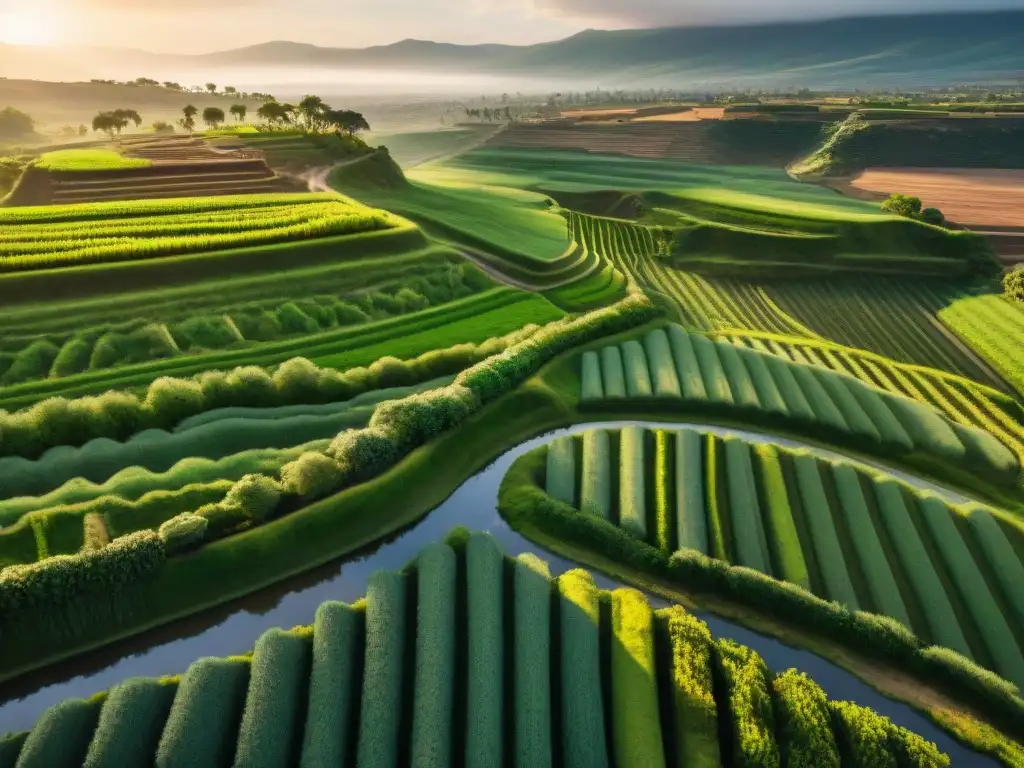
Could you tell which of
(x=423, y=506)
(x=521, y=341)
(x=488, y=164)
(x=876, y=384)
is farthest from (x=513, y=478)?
(x=488, y=164)

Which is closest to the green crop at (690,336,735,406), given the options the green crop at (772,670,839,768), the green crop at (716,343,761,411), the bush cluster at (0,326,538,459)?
the green crop at (716,343,761,411)

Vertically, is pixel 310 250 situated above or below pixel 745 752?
above

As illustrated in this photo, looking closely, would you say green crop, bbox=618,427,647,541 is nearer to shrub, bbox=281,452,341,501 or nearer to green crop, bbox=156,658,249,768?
shrub, bbox=281,452,341,501

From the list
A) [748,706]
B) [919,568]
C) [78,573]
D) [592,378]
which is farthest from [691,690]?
[592,378]

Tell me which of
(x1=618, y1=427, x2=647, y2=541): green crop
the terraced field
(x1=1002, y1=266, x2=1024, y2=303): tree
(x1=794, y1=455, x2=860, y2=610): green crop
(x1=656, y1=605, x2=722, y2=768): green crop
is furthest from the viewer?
the terraced field

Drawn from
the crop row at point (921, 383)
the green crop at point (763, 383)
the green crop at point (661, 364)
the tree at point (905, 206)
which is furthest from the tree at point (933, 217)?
the green crop at point (661, 364)

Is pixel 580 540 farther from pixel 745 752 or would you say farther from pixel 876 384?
pixel 876 384
